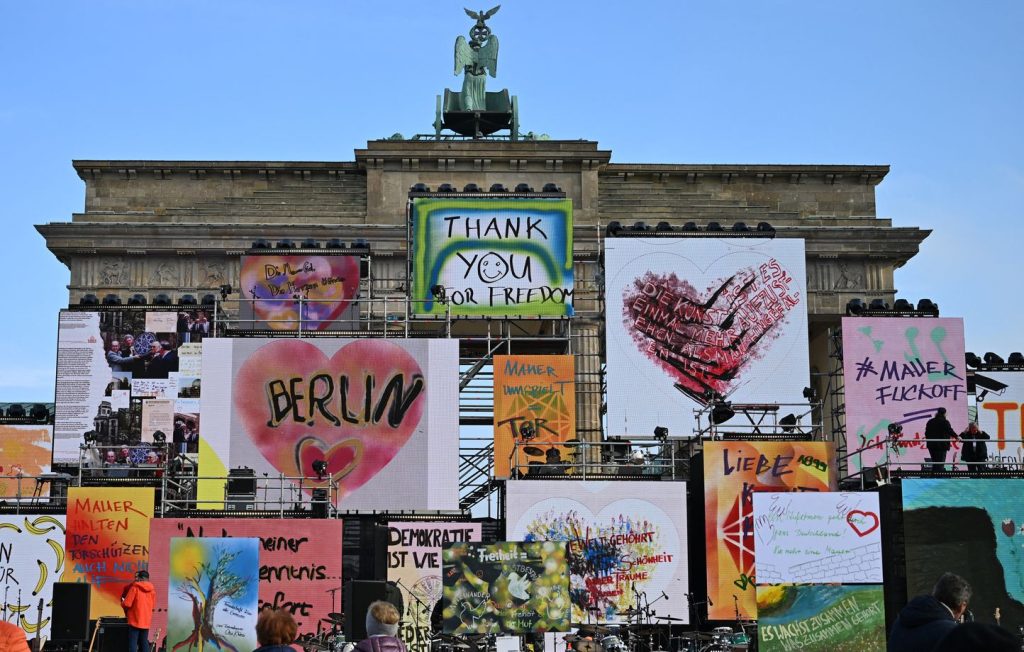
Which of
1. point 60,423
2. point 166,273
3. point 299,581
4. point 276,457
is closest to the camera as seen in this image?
point 299,581

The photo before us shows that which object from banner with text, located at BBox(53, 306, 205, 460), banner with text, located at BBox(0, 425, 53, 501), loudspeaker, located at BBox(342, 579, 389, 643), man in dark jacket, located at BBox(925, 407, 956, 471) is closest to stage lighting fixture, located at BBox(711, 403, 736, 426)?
man in dark jacket, located at BBox(925, 407, 956, 471)

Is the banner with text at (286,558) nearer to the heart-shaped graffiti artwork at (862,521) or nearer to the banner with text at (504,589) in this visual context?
the banner with text at (504,589)

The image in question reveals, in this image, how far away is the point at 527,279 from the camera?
38.8 meters

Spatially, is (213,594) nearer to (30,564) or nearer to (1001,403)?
(30,564)

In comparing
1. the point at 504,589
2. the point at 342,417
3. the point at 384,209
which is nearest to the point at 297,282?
the point at 342,417

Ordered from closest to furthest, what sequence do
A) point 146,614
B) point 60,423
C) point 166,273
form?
point 146,614
point 60,423
point 166,273

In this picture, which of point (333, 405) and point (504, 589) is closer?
point (504, 589)

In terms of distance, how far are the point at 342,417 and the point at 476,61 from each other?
1041 inches

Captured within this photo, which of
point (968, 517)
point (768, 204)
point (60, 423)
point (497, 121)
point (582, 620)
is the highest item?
point (497, 121)

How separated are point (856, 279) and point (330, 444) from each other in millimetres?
26546

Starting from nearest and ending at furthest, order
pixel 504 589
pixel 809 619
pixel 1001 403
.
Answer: pixel 809 619, pixel 504 589, pixel 1001 403

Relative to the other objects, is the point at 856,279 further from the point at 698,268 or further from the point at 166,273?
the point at 166,273

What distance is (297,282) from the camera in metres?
40.8

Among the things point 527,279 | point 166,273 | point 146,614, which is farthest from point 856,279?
point 146,614
